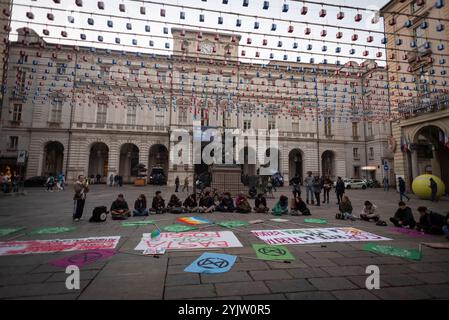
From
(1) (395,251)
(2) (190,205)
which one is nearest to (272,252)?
(1) (395,251)

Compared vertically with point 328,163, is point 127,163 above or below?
below

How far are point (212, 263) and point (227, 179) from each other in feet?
35.1

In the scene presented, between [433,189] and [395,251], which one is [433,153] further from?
[395,251]

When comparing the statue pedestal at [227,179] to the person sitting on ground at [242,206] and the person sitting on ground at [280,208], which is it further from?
the person sitting on ground at [280,208]

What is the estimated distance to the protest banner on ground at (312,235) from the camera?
5133 millimetres

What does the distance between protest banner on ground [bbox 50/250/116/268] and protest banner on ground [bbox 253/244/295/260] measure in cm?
275

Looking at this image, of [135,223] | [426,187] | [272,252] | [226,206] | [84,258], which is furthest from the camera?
[426,187]

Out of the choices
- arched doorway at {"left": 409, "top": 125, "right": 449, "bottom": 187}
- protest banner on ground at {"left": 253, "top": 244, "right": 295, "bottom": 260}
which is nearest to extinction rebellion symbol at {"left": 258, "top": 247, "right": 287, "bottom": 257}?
protest banner on ground at {"left": 253, "top": 244, "right": 295, "bottom": 260}

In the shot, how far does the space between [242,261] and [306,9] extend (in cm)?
771

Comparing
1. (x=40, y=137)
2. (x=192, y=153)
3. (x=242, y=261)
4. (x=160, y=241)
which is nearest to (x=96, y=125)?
(x=40, y=137)

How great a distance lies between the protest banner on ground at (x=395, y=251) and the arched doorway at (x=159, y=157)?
30.0 m

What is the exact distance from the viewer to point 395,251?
437 cm

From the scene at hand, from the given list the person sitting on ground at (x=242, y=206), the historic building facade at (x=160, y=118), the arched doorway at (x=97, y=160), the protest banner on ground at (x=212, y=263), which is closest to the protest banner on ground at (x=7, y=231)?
the protest banner on ground at (x=212, y=263)
